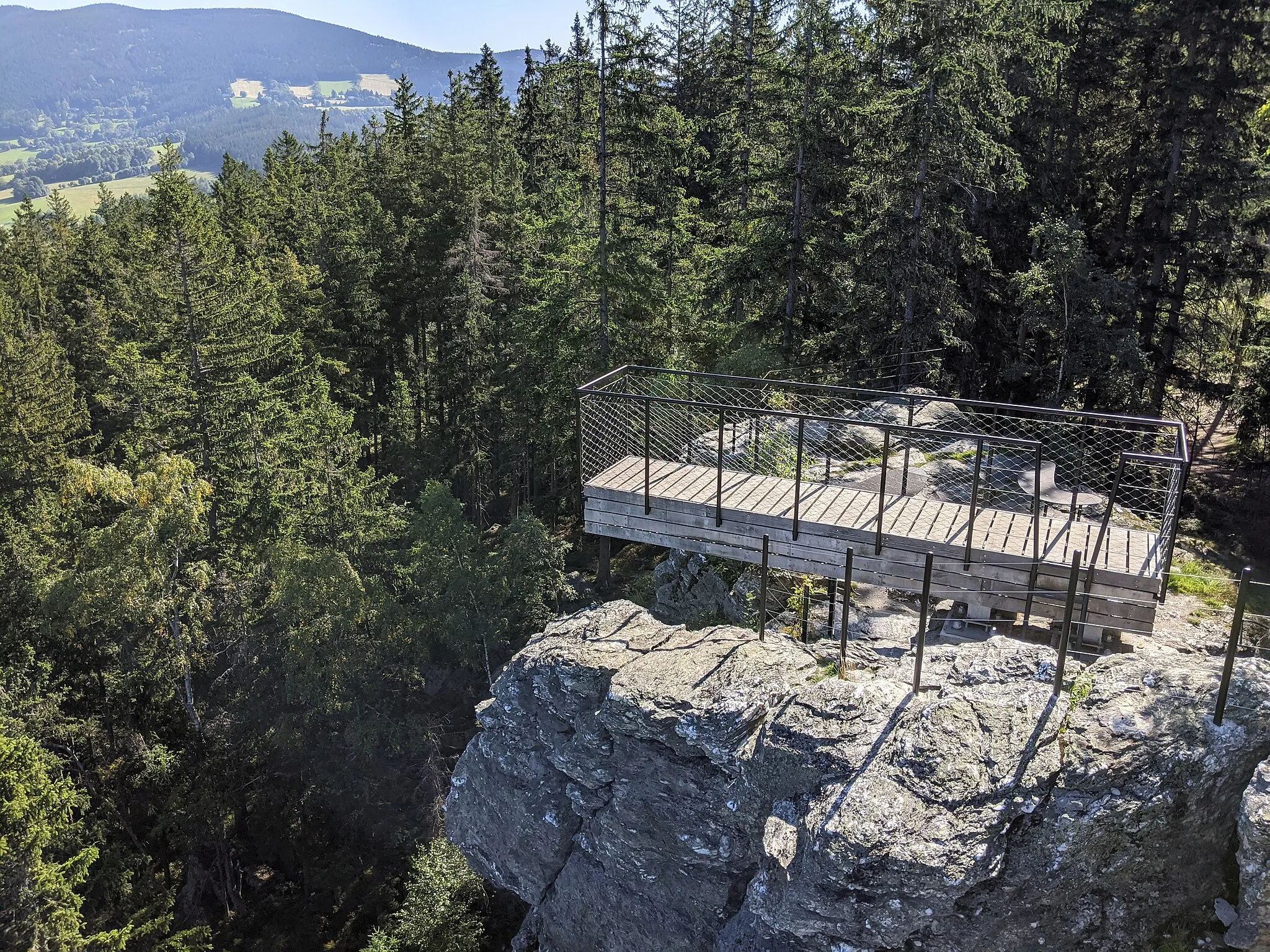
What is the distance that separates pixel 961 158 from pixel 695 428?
939cm

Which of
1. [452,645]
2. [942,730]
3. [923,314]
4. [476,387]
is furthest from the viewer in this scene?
[476,387]

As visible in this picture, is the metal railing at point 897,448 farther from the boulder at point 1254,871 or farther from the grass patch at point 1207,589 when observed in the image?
the boulder at point 1254,871

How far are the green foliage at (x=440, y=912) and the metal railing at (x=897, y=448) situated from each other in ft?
34.9

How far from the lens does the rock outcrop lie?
650 cm

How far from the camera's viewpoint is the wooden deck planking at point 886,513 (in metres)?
8.15

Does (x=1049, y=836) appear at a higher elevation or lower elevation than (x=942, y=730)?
lower

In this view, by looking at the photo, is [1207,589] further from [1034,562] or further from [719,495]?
[719,495]

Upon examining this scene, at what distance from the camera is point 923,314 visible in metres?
18.0

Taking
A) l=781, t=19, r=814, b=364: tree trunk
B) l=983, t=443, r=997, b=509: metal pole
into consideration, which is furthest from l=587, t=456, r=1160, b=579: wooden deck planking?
l=781, t=19, r=814, b=364: tree trunk

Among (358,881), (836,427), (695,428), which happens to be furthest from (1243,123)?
(358,881)

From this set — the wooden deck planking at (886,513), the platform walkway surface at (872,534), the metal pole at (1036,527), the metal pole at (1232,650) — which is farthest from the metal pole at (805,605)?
the metal pole at (1232,650)

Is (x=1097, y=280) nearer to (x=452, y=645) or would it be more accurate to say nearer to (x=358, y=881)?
(x=452, y=645)

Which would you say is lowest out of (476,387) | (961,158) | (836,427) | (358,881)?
(358,881)

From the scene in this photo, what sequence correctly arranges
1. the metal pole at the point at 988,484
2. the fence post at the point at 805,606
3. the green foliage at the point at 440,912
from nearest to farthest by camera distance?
the fence post at the point at 805,606
the metal pole at the point at 988,484
the green foliage at the point at 440,912
